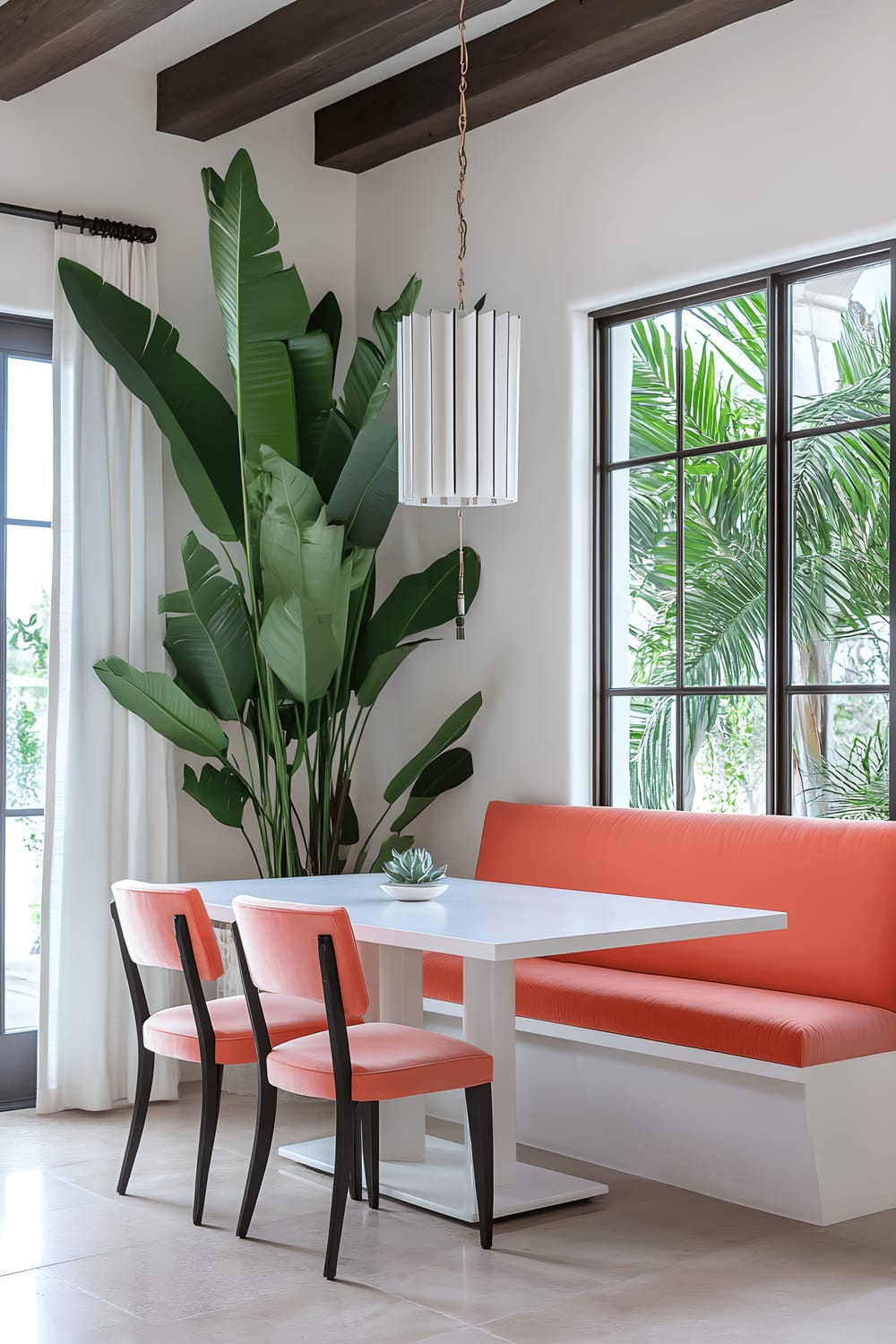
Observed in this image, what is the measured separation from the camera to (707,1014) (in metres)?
3.61

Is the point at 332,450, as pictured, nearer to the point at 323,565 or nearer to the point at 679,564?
the point at 323,565

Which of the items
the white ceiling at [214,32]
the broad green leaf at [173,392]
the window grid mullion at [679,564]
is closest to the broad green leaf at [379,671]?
the broad green leaf at [173,392]

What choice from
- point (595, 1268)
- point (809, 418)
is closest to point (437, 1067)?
point (595, 1268)

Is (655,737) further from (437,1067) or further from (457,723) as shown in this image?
(437,1067)

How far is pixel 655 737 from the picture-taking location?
4.68 m

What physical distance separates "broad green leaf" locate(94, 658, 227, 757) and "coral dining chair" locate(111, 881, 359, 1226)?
41.3 inches

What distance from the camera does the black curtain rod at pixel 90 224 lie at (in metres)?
4.77

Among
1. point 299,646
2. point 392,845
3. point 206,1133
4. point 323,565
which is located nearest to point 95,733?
point 299,646

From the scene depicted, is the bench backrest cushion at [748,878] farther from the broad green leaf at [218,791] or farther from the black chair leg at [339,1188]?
the black chair leg at [339,1188]

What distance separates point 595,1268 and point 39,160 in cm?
377

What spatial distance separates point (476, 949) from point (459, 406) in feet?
4.15

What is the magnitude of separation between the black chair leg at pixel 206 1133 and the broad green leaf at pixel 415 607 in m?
1.93

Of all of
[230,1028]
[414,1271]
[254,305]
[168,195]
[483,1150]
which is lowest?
[414,1271]

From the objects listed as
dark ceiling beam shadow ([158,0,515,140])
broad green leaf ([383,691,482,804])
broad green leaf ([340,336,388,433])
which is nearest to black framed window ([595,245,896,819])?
broad green leaf ([383,691,482,804])
